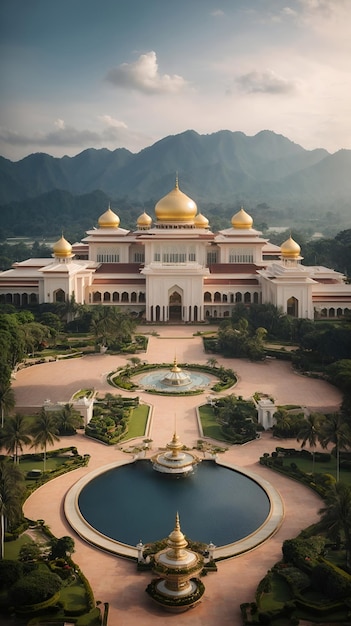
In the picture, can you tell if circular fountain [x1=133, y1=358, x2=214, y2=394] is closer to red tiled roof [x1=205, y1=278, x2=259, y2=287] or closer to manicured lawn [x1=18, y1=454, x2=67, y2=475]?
manicured lawn [x1=18, y1=454, x2=67, y2=475]

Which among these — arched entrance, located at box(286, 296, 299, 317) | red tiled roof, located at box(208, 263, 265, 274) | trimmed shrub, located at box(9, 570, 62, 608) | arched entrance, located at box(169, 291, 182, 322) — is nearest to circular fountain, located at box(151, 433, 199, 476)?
trimmed shrub, located at box(9, 570, 62, 608)

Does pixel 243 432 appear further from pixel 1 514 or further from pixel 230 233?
pixel 230 233

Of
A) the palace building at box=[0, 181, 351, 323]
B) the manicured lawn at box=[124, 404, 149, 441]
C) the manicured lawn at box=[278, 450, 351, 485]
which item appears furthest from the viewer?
the palace building at box=[0, 181, 351, 323]

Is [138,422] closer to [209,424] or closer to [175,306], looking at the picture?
[209,424]

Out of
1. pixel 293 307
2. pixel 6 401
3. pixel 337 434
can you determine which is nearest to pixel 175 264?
pixel 293 307

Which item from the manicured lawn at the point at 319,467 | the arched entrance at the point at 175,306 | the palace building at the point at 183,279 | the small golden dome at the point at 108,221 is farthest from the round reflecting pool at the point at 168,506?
the small golden dome at the point at 108,221

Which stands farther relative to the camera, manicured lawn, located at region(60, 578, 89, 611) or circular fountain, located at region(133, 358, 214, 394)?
circular fountain, located at region(133, 358, 214, 394)

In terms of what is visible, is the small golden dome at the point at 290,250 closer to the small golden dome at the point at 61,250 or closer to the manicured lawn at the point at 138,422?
the small golden dome at the point at 61,250
